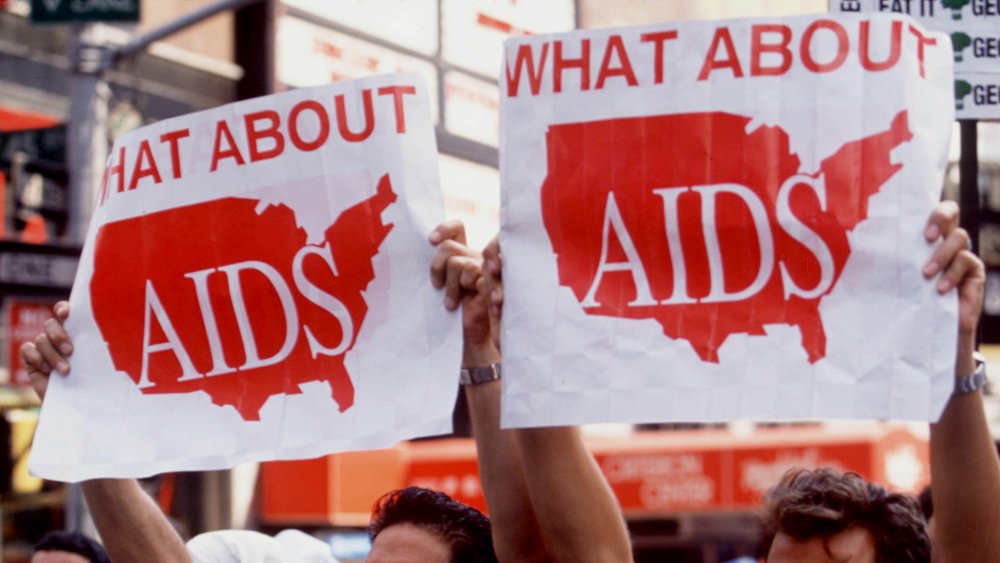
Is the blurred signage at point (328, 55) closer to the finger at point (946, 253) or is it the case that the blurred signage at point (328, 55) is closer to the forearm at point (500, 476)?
the forearm at point (500, 476)

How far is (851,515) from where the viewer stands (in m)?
2.71

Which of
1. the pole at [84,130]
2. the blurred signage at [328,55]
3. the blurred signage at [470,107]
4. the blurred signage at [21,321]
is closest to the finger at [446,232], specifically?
the pole at [84,130]

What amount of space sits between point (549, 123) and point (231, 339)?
2.23ft

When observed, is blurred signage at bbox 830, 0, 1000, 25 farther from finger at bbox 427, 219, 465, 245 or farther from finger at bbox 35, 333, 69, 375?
finger at bbox 35, 333, 69, 375

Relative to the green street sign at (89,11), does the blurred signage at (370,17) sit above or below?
above

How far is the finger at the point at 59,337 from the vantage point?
122 inches

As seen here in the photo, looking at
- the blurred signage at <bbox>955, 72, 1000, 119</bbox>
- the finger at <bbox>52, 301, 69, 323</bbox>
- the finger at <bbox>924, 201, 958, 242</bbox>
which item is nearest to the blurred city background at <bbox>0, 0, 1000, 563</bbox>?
the blurred signage at <bbox>955, 72, 1000, 119</bbox>

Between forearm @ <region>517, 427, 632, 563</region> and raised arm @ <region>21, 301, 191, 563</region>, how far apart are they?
803 millimetres

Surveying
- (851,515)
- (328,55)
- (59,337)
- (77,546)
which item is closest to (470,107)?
(328,55)

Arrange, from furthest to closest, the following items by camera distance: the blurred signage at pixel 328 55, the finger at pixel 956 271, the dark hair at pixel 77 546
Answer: the blurred signage at pixel 328 55 < the dark hair at pixel 77 546 < the finger at pixel 956 271

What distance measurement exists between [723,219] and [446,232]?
0.44m

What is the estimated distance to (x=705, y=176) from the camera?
255 centimetres

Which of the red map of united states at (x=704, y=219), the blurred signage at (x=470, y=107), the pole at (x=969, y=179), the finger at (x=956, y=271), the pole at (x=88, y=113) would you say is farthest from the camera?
the blurred signage at (x=470, y=107)

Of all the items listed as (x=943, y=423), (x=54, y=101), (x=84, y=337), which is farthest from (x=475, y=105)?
(x=943, y=423)
